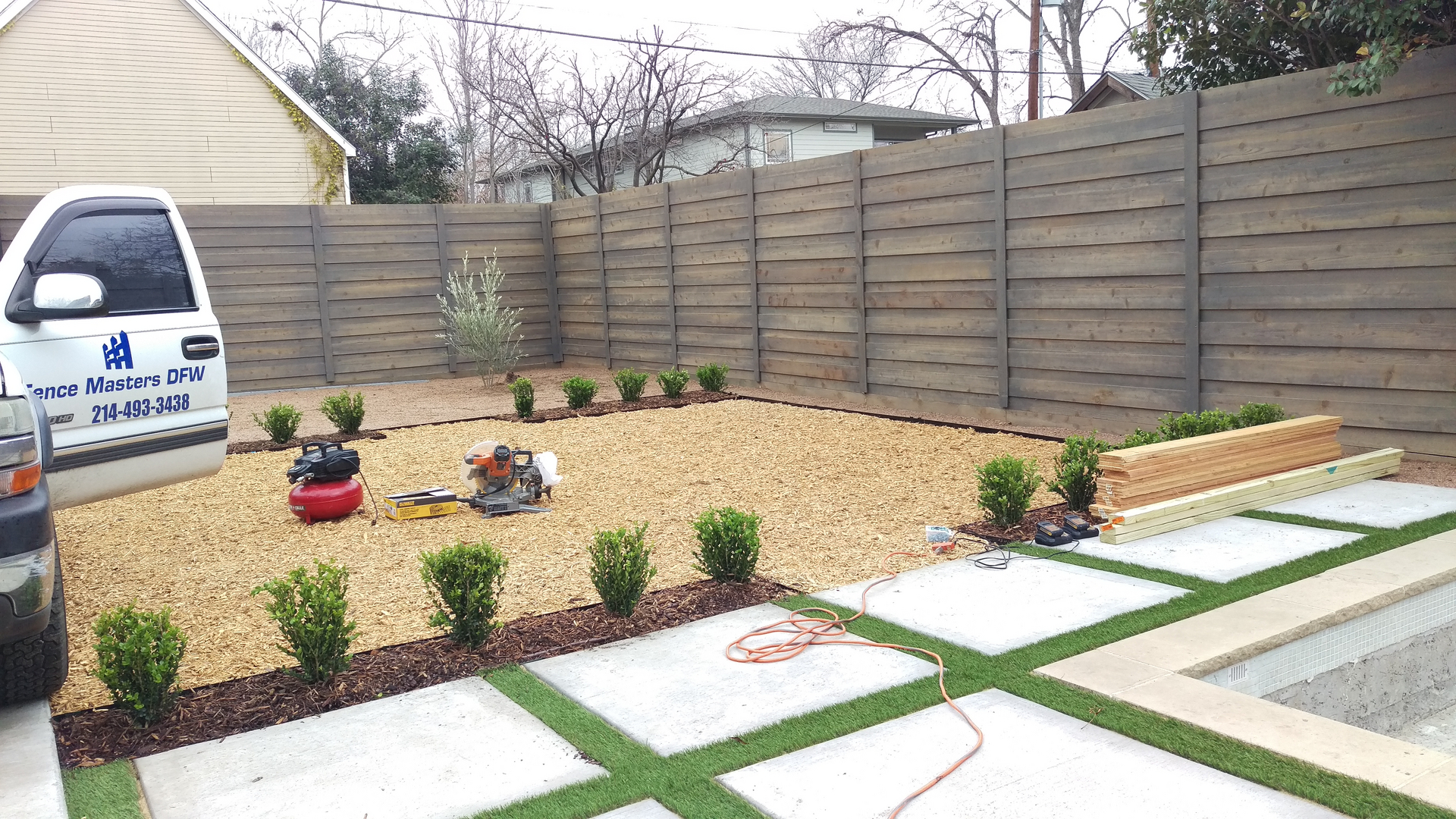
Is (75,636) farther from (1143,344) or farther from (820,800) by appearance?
(1143,344)

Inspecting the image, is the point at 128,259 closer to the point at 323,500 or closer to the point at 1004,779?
the point at 323,500

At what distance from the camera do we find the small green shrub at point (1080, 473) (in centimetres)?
581

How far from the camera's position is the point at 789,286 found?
37.0ft

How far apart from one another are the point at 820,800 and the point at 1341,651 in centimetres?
243

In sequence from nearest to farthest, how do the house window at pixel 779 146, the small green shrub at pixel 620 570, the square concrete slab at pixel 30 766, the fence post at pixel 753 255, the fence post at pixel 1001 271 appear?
the square concrete slab at pixel 30 766 → the small green shrub at pixel 620 570 → the fence post at pixel 1001 271 → the fence post at pixel 753 255 → the house window at pixel 779 146

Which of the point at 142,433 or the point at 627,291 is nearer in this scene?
the point at 142,433

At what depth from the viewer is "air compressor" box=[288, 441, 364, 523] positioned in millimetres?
6270

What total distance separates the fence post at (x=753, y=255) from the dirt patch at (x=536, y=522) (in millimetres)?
2247

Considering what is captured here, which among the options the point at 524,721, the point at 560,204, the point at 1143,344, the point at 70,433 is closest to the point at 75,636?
the point at 70,433

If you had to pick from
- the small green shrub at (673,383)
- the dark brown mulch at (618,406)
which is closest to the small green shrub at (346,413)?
the dark brown mulch at (618,406)

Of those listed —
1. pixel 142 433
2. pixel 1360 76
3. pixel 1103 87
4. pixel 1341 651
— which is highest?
pixel 1103 87

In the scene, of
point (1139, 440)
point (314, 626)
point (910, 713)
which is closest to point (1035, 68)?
point (1139, 440)

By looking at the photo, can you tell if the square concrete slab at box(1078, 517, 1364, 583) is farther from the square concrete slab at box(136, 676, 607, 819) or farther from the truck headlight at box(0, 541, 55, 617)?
the truck headlight at box(0, 541, 55, 617)

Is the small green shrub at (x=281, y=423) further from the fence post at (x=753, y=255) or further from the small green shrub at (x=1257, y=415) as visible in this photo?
the small green shrub at (x=1257, y=415)
